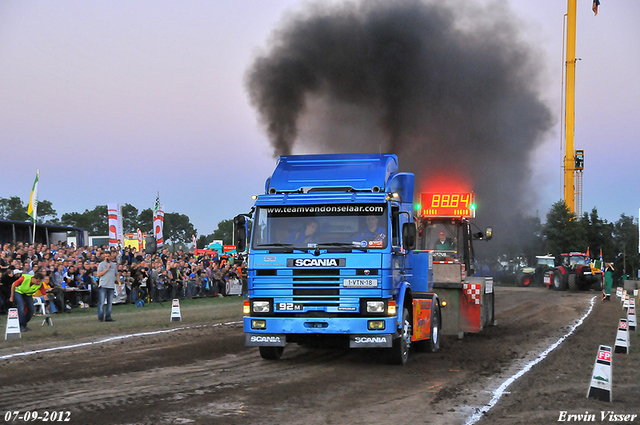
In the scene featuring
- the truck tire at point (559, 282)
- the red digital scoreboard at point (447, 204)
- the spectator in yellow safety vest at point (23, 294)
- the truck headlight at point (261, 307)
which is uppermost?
the red digital scoreboard at point (447, 204)

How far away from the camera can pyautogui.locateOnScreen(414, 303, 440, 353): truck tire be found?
41.3 feet

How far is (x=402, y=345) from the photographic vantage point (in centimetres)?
1081

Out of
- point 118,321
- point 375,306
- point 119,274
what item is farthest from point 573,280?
point 375,306

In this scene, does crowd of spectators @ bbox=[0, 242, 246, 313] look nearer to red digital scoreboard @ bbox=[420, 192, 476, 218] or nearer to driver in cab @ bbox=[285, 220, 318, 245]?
red digital scoreboard @ bbox=[420, 192, 476, 218]

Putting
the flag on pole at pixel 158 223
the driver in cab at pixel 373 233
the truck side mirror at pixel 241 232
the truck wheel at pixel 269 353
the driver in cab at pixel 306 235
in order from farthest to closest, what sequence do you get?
the flag on pole at pixel 158 223 → the truck wheel at pixel 269 353 → the truck side mirror at pixel 241 232 → the driver in cab at pixel 306 235 → the driver in cab at pixel 373 233

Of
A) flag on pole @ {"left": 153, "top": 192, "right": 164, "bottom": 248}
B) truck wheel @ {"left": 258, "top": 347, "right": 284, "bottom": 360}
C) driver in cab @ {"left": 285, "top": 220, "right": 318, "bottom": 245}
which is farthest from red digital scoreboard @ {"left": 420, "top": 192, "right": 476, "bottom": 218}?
flag on pole @ {"left": 153, "top": 192, "right": 164, "bottom": 248}

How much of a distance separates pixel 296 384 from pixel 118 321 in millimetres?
10961

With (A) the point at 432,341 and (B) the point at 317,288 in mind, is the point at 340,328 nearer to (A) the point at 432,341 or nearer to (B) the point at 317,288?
(B) the point at 317,288

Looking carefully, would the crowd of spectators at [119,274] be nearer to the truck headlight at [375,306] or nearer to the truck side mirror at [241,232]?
the truck side mirror at [241,232]

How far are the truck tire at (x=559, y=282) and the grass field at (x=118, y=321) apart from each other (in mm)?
24541

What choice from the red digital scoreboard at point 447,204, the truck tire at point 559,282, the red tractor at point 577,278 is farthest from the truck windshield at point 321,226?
the truck tire at point 559,282

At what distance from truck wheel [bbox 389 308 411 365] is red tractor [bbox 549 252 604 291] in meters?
34.0

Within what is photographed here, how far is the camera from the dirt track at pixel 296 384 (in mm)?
7254

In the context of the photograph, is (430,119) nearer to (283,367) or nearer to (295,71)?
(295,71)
